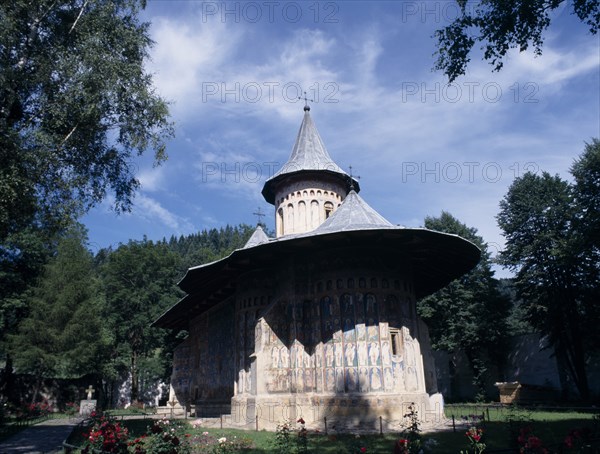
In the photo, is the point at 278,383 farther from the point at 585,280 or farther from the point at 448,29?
the point at 585,280

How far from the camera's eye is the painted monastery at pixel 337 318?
602 inches

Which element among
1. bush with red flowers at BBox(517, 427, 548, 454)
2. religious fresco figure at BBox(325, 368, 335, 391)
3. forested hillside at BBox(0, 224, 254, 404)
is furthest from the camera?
forested hillside at BBox(0, 224, 254, 404)

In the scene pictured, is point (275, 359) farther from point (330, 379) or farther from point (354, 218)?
→ point (354, 218)

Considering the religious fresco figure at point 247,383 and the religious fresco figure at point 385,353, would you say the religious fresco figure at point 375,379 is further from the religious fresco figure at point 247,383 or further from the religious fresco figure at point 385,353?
the religious fresco figure at point 247,383

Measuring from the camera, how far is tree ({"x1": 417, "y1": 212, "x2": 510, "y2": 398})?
31844mm

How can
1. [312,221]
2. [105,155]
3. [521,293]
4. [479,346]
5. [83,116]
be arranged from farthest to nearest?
[479,346]
[521,293]
[312,221]
[105,155]
[83,116]

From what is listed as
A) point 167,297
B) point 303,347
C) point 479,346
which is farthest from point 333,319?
point 167,297

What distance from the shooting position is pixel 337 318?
16.1 metres

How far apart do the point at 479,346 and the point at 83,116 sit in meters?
28.7

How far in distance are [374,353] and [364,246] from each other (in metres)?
3.66

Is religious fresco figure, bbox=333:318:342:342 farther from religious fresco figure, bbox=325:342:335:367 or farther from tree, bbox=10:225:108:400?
tree, bbox=10:225:108:400

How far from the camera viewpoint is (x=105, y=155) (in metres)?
15.2

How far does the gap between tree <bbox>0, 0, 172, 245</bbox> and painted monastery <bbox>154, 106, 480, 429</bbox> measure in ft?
17.7

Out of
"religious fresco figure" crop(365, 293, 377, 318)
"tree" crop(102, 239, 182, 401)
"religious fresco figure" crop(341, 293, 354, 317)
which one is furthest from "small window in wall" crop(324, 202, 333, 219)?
"tree" crop(102, 239, 182, 401)
